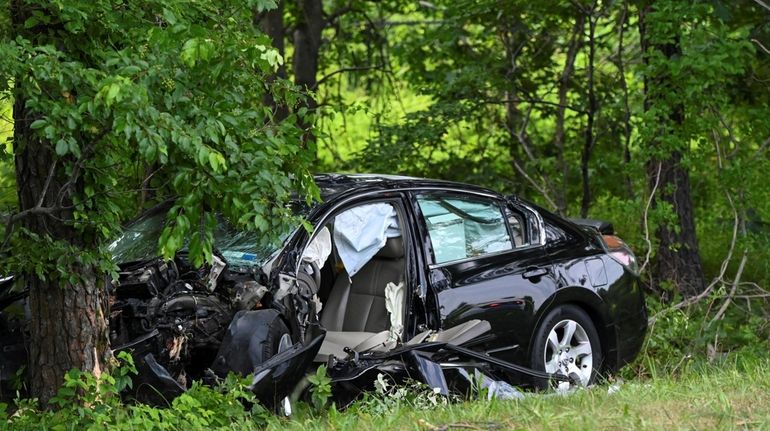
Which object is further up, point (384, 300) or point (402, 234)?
point (402, 234)

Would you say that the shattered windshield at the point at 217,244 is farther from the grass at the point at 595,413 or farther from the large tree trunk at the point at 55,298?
the grass at the point at 595,413

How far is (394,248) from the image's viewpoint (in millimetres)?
6883

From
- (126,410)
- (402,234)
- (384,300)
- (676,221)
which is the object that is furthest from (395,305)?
(676,221)

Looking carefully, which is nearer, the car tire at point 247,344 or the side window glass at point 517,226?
the car tire at point 247,344

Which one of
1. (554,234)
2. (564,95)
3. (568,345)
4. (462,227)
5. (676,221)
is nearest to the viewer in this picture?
(462,227)

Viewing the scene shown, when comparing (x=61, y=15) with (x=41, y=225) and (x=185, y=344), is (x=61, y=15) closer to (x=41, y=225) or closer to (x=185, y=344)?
(x=41, y=225)

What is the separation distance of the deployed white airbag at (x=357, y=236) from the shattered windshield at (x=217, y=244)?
598mm

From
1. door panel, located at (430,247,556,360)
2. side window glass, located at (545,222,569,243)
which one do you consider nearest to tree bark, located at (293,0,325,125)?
side window glass, located at (545,222,569,243)

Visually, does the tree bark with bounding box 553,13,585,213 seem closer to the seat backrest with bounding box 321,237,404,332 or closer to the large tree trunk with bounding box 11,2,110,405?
the seat backrest with bounding box 321,237,404,332

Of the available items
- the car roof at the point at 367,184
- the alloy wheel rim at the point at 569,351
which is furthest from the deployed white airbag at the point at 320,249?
the alloy wheel rim at the point at 569,351

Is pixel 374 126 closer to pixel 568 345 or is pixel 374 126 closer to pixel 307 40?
pixel 307 40

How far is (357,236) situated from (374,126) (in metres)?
5.77

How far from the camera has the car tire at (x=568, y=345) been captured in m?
7.05

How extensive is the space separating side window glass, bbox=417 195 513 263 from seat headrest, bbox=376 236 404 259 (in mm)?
202
